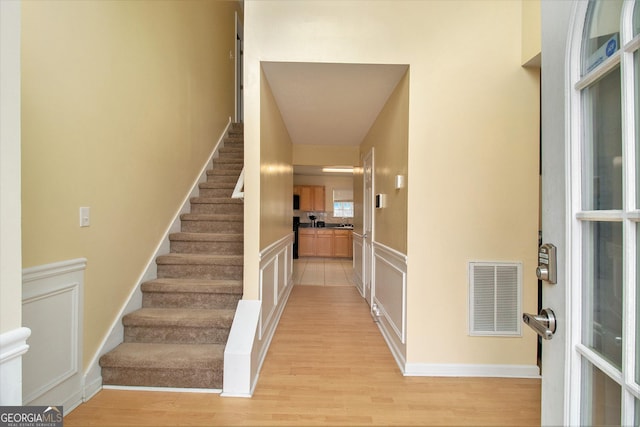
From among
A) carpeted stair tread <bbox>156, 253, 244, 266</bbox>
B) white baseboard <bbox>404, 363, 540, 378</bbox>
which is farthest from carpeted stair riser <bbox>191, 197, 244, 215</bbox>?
white baseboard <bbox>404, 363, 540, 378</bbox>

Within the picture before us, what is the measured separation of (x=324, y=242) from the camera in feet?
27.8

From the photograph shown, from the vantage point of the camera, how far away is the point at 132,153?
2.49 meters

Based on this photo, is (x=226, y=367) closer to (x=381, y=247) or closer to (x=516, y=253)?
(x=381, y=247)

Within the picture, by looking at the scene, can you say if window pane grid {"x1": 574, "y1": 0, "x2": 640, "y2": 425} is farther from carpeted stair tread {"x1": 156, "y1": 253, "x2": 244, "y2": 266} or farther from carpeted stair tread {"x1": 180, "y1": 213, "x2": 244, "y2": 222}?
carpeted stair tread {"x1": 180, "y1": 213, "x2": 244, "y2": 222}

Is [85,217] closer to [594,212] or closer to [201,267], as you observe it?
[201,267]

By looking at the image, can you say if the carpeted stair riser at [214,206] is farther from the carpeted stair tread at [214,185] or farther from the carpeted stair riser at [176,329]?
the carpeted stair riser at [176,329]

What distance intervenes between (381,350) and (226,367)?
4.59 feet

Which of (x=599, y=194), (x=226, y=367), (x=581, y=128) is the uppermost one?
(x=581, y=128)

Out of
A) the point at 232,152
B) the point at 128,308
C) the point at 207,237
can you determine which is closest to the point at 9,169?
the point at 128,308

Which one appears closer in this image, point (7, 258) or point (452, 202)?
point (7, 258)

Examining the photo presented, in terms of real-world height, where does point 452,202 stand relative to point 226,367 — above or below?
above

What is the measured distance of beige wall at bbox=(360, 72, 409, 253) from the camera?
2.46 m

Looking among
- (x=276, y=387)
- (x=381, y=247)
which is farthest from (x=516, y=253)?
(x=276, y=387)

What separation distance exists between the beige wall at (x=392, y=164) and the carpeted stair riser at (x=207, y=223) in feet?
5.38
